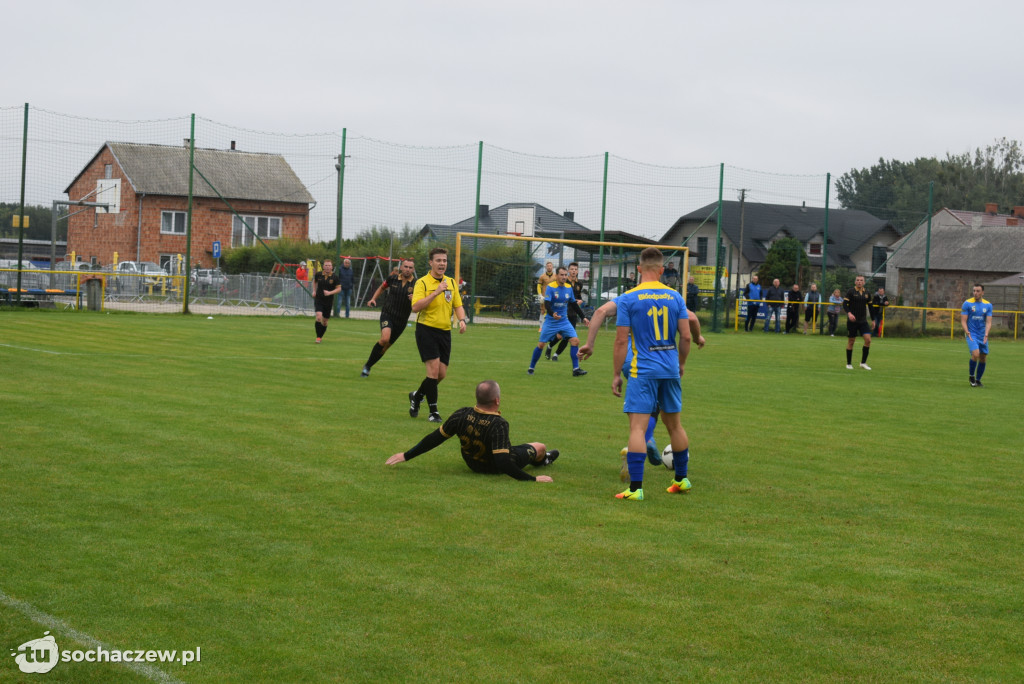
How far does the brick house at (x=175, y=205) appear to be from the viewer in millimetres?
45062

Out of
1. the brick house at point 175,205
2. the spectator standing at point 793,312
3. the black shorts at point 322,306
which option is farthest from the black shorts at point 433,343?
the brick house at point 175,205

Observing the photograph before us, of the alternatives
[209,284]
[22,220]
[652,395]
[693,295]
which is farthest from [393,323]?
[209,284]

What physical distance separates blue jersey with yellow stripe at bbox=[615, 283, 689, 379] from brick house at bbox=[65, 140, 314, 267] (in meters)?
36.6

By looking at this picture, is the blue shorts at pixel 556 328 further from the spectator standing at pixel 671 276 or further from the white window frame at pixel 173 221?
the white window frame at pixel 173 221

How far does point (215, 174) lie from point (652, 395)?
5075cm

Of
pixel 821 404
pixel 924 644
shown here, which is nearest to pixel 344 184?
pixel 821 404

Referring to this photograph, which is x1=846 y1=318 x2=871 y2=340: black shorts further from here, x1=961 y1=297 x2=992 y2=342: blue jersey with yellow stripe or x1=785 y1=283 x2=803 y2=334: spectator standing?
x1=785 y1=283 x2=803 y2=334: spectator standing

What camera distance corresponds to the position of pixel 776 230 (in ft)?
278

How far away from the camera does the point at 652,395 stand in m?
8.04

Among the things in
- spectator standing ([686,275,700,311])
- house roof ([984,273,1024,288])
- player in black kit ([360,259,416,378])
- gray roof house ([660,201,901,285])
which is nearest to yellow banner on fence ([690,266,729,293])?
spectator standing ([686,275,700,311])

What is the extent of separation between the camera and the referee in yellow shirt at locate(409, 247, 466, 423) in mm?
11867

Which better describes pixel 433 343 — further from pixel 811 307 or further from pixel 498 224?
pixel 811 307

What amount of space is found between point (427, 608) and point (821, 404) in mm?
10784

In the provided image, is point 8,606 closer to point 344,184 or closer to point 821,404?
point 821,404
